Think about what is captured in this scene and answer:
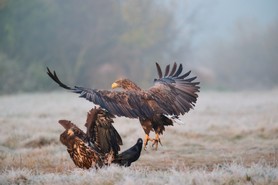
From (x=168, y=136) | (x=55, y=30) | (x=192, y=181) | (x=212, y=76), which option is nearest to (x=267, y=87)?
(x=212, y=76)

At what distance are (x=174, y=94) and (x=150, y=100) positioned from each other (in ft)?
2.24

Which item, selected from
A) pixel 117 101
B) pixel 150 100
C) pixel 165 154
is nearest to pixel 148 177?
pixel 117 101

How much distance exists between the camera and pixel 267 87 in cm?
4559

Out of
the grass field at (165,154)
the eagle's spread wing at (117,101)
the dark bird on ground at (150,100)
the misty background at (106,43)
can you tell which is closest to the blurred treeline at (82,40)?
the misty background at (106,43)

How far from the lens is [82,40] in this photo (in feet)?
131

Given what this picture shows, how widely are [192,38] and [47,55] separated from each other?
1349cm

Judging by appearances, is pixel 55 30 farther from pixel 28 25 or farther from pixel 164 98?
pixel 164 98

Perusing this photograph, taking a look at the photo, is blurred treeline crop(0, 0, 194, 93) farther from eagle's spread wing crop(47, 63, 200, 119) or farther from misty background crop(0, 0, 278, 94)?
eagle's spread wing crop(47, 63, 200, 119)

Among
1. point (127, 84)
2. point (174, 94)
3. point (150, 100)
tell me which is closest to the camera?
point (150, 100)

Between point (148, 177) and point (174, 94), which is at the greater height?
point (174, 94)

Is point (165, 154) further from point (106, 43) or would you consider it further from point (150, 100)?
point (106, 43)

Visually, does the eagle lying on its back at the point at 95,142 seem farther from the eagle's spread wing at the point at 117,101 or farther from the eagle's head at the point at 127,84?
the eagle's head at the point at 127,84

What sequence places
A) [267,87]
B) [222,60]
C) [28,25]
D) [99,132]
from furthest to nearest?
[222,60]
[267,87]
[28,25]
[99,132]

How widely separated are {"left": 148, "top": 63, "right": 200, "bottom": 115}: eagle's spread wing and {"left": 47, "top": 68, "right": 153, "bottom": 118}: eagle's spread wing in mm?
398
